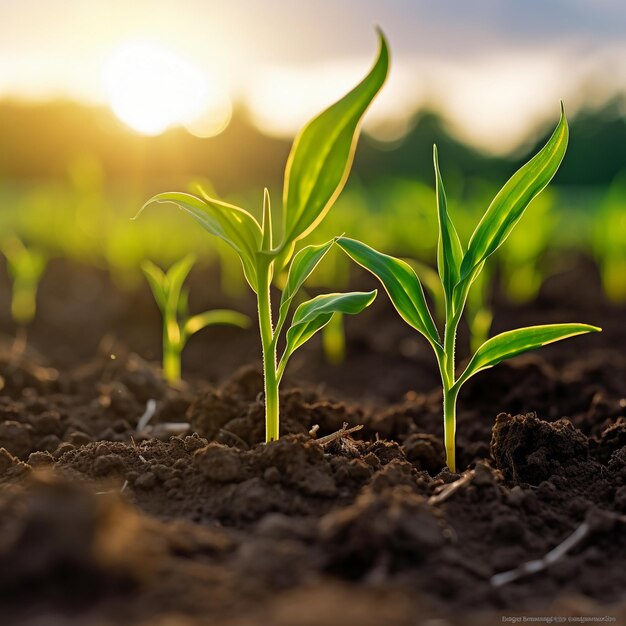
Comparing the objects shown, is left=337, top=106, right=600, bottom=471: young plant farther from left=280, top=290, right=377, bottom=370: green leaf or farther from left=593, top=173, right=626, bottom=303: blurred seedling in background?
left=593, top=173, right=626, bottom=303: blurred seedling in background

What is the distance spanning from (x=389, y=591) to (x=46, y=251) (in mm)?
7895

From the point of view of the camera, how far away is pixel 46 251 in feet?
27.9

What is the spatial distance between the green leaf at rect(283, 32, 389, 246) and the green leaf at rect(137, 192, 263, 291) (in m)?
0.10

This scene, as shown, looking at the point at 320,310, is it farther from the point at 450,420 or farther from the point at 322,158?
the point at 450,420

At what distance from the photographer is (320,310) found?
202 centimetres

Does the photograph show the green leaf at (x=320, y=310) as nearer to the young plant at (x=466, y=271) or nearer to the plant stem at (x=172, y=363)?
the young plant at (x=466, y=271)

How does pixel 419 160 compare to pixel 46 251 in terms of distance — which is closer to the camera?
pixel 46 251

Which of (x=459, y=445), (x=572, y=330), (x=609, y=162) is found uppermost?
(x=609, y=162)

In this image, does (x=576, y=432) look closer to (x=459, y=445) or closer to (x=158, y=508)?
(x=459, y=445)

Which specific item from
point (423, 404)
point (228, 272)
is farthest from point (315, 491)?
point (228, 272)

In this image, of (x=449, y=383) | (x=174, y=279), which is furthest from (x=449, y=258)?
(x=174, y=279)

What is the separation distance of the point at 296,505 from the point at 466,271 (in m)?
0.81

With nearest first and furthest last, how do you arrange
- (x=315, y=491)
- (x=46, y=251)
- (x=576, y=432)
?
(x=315, y=491)
(x=576, y=432)
(x=46, y=251)

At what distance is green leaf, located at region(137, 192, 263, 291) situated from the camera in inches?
77.1
